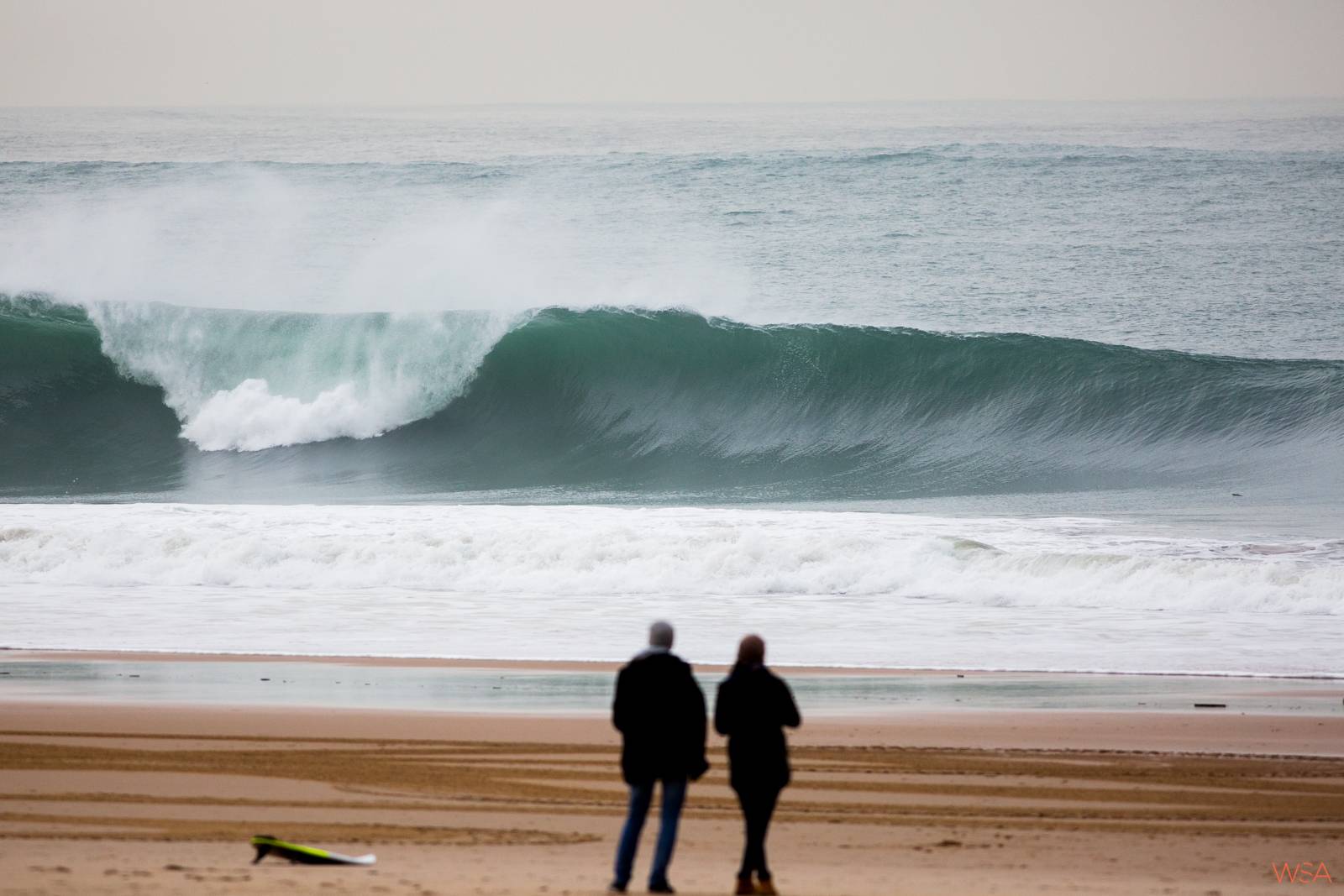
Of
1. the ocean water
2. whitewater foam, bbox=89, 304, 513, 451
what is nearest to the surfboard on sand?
the ocean water

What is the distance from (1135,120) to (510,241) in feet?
48.7

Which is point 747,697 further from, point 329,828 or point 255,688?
point 255,688

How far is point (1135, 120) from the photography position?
33.3 m

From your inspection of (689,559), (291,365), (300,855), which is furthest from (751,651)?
(291,365)

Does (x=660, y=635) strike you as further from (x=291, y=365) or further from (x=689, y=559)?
(x=291, y=365)

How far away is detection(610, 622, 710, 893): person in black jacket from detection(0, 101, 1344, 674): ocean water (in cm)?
461

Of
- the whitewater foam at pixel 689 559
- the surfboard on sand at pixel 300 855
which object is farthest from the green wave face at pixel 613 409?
the surfboard on sand at pixel 300 855

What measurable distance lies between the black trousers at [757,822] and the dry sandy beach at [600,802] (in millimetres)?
111

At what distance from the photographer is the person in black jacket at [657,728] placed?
3.66 metres

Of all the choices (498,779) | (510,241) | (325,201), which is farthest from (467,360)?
(498,779)

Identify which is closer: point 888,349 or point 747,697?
point 747,697

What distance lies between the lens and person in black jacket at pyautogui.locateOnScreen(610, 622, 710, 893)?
3664mm

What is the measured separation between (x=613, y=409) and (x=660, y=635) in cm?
1758

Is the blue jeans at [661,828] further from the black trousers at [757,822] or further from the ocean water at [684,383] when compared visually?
the ocean water at [684,383]
